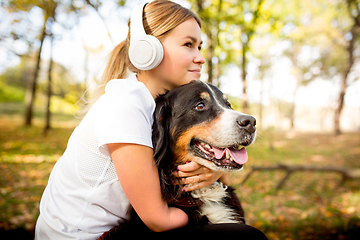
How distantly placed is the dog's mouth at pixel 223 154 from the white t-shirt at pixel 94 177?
1.64 ft

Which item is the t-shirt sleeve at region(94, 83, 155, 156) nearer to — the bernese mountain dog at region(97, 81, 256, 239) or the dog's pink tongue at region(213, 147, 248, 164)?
the bernese mountain dog at region(97, 81, 256, 239)

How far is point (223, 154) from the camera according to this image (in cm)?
170

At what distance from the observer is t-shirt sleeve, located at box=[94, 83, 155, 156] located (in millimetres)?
1306

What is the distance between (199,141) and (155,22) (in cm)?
108

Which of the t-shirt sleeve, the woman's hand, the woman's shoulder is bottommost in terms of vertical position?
the woman's hand

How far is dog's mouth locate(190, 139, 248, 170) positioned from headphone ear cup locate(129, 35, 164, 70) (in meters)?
0.72

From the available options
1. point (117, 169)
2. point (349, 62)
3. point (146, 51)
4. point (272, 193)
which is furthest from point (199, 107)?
point (349, 62)

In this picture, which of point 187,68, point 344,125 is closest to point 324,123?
point 344,125

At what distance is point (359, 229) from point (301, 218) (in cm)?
107

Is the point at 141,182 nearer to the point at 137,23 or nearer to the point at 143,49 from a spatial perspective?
the point at 143,49

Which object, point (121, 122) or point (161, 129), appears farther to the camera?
point (161, 129)

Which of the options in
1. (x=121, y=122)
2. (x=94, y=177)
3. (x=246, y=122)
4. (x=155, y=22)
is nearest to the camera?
(x=121, y=122)

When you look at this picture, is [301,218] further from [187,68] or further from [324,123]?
[324,123]

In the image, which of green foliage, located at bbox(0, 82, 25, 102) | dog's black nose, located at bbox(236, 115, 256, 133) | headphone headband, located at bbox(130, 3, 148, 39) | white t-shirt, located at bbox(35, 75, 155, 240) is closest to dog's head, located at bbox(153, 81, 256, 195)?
dog's black nose, located at bbox(236, 115, 256, 133)
